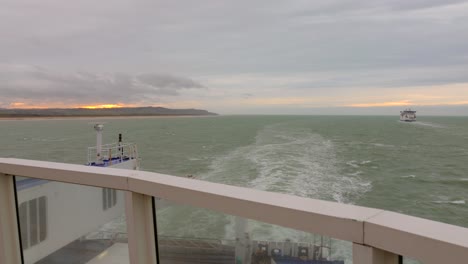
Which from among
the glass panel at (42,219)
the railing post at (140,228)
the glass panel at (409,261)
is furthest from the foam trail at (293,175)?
the glass panel at (409,261)

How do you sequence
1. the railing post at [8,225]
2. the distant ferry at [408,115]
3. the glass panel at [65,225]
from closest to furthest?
the glass panel at [65,225] → the railing post at [8,225] → the distant ferry at [408,115]

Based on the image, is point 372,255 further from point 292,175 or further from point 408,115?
point 408,115

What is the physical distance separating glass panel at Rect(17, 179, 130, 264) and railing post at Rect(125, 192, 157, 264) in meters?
0.18

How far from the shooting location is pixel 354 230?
2.89ft

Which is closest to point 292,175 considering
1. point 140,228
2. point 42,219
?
point 42,219

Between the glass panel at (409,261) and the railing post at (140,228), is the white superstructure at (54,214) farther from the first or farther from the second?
the glass panel at (409,261)

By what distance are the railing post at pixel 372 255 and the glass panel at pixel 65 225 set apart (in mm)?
1063

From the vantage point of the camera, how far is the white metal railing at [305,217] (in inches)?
31.2

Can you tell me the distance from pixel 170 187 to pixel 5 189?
1.19 m

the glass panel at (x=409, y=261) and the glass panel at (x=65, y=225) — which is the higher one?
the glass panel at (x=409, y=261)

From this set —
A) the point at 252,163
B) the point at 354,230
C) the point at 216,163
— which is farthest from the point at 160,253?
the point at 216,163

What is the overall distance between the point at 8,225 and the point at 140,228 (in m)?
1.01

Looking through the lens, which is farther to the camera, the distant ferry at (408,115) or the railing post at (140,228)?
the distant ferry at (408,115)

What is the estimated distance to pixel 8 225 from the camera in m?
1.92
